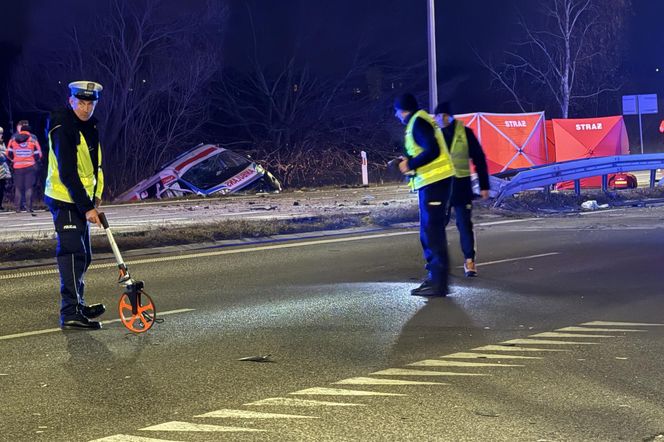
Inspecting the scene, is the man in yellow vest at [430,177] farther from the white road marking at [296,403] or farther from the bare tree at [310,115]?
the bare tree at [310,115]

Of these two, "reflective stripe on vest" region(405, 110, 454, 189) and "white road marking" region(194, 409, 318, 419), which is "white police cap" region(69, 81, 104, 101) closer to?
"reflective stripe on vest" region(405, 110, 454, 189)

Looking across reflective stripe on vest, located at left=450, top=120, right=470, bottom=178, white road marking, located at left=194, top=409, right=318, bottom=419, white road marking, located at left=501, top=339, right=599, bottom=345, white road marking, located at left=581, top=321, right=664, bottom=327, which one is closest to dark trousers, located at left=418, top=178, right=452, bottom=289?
reflective stripe on vest, located at left=450, top=120, right=470, bottom=178

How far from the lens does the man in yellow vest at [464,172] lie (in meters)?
9.87

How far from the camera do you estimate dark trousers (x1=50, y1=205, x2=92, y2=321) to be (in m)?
7.29

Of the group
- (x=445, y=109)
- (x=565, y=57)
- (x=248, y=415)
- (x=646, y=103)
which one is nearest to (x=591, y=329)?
(x=248, y=415)

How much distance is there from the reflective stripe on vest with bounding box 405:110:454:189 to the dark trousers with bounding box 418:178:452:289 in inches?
2.4

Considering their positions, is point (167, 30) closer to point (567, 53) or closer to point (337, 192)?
point (337, 192)

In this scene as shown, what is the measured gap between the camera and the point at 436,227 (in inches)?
346

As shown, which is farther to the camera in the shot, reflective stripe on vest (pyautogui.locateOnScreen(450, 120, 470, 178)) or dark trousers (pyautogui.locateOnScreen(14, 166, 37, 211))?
dark trousers (pyautogui.locateOnScreen(14, 166, 37, 211))

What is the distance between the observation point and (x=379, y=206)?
18812 mm

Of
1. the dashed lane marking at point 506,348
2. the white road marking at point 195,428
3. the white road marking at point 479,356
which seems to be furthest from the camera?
the dashed lane marking at point 506,348

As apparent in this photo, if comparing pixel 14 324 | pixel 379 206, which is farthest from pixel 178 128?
pixel 14 324

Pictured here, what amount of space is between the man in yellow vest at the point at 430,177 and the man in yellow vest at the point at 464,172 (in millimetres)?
1119

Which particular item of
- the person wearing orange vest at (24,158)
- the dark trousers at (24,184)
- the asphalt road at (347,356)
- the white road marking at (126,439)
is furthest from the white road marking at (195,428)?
the dark trousers at (24,184)
